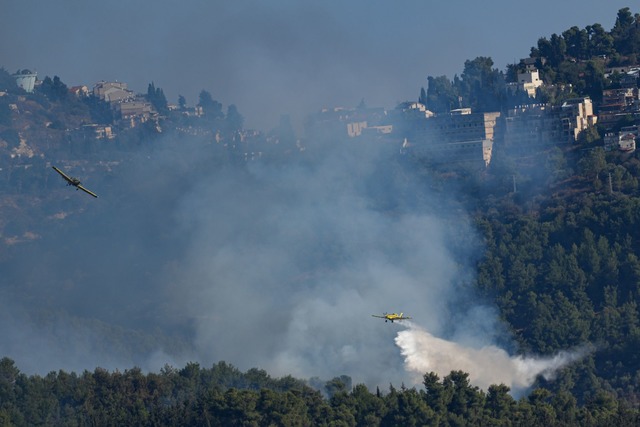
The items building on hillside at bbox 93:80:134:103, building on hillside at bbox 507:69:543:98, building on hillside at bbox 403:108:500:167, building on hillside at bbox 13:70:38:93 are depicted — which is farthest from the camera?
building on hillside at bbox 13:70:38:93

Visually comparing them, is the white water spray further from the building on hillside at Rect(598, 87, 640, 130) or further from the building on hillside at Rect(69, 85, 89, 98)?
the building on hillside at Rect(69, 85, 89, 98)

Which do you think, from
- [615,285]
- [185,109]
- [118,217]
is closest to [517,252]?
[615,285]

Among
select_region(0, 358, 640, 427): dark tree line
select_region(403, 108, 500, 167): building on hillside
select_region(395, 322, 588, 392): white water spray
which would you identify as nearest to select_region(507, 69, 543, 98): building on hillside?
select_region(403, 108, 500, 167): building on hillside

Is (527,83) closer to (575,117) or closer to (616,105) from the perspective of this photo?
(616,105)

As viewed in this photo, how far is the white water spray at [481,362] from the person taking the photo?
71562 mm

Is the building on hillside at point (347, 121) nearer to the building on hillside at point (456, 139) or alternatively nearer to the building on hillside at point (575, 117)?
Result: the building on hillside at point (456, 139)

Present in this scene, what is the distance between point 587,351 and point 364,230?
18.7 meters

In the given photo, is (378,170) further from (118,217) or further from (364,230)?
(118,217)

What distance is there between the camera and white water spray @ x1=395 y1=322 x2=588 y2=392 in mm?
71562

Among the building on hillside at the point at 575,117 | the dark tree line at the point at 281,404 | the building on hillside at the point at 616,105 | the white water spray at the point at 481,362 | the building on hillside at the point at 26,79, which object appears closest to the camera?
the dark tree line at the point at 281,404

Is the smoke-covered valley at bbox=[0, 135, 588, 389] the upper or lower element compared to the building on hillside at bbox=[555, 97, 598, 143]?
lower

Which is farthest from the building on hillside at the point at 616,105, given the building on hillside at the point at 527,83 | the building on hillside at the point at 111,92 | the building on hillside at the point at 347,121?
the building on hillside at the point at 111,92

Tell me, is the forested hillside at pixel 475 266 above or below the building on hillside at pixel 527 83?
below

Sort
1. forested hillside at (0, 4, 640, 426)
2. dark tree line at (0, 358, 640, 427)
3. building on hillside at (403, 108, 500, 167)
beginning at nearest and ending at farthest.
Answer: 1. dark tree line at (0, 358, 640, 427)
2. forested hillside at (0, 4, 640, 426)
3. building on hillside at (403, 108, 500, 167)
